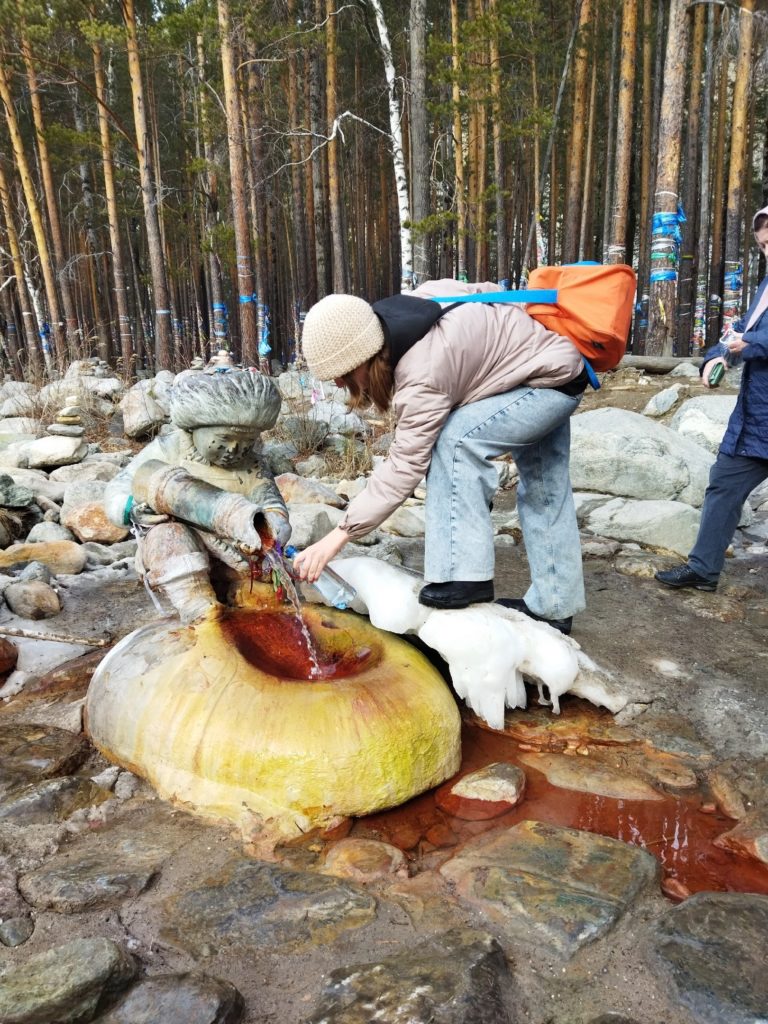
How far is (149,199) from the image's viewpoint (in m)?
11.3

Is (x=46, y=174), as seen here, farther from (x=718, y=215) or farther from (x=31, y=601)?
(x=718, y=215)

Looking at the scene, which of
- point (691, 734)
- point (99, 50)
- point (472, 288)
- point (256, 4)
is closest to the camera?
point (691, 734)

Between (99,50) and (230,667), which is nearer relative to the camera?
(230,667)

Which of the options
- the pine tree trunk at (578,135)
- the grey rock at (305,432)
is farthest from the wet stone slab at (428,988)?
the pine tree trunk at (578,135)

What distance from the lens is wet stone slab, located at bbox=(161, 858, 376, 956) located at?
1436mm

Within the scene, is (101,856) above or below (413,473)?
below

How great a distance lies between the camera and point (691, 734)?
2268 millimetres

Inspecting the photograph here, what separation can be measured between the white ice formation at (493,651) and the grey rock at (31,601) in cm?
186

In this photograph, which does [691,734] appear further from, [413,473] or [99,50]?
[99,50]

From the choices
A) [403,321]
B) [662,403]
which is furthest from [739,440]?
[662,403]

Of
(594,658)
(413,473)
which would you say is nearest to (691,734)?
(594,658)

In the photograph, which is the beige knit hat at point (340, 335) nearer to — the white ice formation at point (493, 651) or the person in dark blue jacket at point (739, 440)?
the white ice formation at point (493, 651)

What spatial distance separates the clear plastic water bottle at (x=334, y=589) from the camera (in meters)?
2.43

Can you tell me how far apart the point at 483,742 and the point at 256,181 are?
40.8ft
